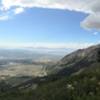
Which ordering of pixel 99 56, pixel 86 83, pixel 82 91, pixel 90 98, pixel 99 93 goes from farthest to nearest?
pixel 99 56 < pixel 86 83 < pixel 82 91 < pixel 99 93 < pixel 90 98

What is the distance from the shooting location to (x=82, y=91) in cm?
5150

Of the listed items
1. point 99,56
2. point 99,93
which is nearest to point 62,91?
point 99,93

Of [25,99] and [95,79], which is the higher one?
[95,79]

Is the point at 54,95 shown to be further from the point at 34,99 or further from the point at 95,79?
the point at 95,79

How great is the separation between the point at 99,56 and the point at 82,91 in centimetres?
10343

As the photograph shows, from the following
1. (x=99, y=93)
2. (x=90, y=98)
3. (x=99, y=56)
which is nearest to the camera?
(x=90, y=98)

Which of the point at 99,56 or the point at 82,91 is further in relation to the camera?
the point at 99,56

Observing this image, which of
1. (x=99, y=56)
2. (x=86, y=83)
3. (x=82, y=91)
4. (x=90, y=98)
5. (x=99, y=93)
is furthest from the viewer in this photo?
(x=99, y=56)

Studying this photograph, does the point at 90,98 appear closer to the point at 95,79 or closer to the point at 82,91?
the point at 82,91

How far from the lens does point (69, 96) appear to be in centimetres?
5038

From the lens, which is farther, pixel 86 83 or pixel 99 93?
pixel 86 83

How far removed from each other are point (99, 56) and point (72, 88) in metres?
101

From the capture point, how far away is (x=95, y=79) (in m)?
58.7

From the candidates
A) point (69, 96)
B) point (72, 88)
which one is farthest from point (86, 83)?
point (69, 96)
